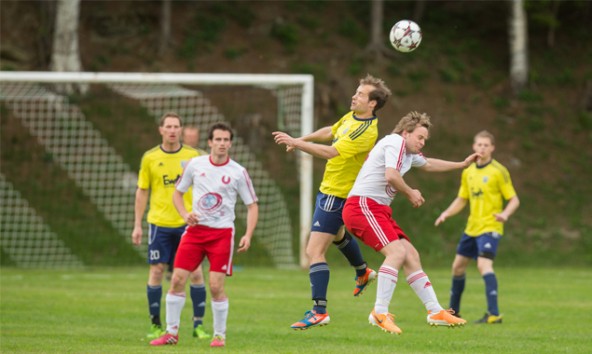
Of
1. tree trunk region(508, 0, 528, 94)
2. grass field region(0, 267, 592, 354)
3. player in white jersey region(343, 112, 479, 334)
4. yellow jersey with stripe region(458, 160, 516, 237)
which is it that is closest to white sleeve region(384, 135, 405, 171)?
player in white jersey region(343, 112, 479, 334)

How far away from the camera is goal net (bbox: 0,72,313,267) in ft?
74.6

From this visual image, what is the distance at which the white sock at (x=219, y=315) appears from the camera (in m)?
10.1

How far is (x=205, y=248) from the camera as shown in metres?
10.1

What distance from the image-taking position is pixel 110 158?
79.4 ft

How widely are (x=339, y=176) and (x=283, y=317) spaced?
13.0 feet

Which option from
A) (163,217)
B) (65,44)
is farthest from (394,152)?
(65,44)

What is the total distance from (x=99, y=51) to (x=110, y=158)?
17.9ft

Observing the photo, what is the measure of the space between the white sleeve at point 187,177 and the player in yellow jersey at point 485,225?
12.5 feet

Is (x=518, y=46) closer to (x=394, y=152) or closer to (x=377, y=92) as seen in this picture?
(x=377, y=92)

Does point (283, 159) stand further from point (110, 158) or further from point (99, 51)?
point (99, 51)

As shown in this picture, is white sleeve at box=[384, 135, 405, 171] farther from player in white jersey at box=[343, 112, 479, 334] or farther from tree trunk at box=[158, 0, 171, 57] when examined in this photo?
tree trunk at box=[158, 0, 171, 57]

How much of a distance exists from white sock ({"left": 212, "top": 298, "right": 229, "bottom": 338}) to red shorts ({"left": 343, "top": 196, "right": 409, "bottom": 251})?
1.86 meters

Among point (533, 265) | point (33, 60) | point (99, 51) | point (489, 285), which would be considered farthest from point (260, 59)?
point (489, 285)

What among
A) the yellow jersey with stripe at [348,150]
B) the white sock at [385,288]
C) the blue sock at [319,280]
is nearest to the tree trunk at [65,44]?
the yellow jersey with stripe at [348,150]
